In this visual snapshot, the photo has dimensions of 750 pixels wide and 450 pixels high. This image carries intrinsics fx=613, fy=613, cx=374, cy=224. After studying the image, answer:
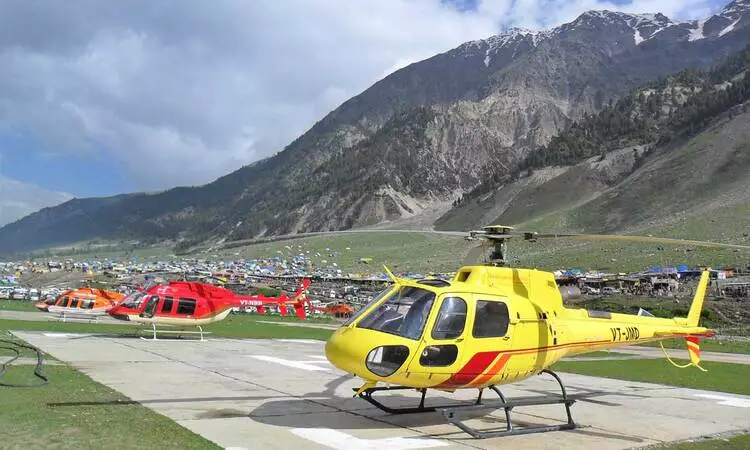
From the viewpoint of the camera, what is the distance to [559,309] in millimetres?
12055

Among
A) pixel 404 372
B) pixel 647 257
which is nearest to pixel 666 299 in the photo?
pixel 647 257

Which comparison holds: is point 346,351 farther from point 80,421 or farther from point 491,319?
point 80,421

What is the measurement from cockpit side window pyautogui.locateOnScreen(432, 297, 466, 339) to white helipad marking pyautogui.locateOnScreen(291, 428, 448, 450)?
1.60 metres

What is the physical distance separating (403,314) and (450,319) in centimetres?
79

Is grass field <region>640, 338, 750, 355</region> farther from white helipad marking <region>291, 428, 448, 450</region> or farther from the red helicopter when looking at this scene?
white helipad marking <region>291, 428, 448, 450</region>

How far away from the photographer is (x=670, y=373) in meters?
19.5

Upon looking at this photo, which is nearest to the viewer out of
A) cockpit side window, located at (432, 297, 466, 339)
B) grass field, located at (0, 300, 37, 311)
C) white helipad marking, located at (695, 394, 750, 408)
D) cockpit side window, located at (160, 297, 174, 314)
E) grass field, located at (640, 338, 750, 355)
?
cockpit side window, located at (432, 297, 466, 339)

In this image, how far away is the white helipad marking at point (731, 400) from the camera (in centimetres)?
1372

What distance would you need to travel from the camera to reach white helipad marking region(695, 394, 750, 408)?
1372 cm

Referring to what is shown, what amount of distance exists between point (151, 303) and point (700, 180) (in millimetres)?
109515

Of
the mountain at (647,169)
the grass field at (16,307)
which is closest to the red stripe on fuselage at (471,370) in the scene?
the grass field at (16,307)

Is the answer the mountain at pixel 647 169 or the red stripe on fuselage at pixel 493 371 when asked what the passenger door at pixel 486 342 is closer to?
the red stripe on fuselage at pixel 493 371

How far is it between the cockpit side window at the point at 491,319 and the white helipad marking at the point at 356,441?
6.54ft

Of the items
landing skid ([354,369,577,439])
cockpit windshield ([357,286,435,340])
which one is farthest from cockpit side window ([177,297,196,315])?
cockpit windshield ([357,286,435,340])
